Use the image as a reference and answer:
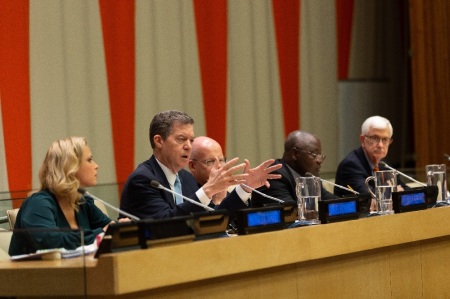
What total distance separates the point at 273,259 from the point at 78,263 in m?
0.76

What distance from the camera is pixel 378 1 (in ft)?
28.9

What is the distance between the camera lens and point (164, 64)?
691cm

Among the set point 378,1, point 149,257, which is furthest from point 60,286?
point 378,1

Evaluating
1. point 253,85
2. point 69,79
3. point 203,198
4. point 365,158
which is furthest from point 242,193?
→ point 253,85

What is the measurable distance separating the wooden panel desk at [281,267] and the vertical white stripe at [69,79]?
9.28 ft

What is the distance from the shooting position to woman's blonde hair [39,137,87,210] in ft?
11.1

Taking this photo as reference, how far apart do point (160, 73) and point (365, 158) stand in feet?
6.73

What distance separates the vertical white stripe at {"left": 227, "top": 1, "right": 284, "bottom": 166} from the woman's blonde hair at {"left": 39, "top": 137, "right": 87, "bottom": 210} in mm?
4067

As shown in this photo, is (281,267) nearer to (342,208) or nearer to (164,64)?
(342,208)

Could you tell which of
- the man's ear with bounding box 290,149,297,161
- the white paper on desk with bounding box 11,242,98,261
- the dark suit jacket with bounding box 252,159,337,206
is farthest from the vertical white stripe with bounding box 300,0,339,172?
the white paper on desk with bounding box 11,242,98,261

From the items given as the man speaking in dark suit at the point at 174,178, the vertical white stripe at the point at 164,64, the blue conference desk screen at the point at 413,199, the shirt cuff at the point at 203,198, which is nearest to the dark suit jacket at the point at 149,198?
the man speaking in dark suit at the point at 174,178

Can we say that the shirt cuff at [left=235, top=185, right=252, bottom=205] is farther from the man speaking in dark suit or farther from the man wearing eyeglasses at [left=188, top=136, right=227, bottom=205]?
the man wearing eyeglasses at [left=188, top=136, right=227, bottom=205]

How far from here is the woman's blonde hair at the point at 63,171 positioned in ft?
11.1

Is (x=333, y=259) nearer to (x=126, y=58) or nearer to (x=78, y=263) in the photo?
(x=78, y=263)
